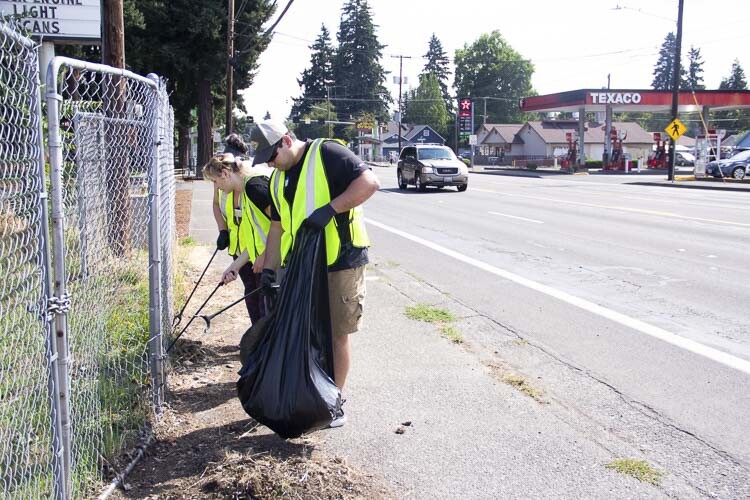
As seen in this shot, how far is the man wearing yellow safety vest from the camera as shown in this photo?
3.98m

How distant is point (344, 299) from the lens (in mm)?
4098

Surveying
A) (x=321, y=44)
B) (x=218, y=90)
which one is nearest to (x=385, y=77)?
(x=321, y=44)

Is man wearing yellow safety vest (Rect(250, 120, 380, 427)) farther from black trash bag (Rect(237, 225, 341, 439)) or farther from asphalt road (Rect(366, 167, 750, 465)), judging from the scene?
asphalt road (Rect(366, 167, 750, 465))

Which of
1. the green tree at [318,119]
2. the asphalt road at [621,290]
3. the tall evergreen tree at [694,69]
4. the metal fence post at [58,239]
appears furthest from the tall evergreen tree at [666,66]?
the metal fence post at [58,239]

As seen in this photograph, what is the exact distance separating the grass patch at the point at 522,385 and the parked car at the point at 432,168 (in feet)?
65.7

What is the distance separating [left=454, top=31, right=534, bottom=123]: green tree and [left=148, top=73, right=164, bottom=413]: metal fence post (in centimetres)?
10765

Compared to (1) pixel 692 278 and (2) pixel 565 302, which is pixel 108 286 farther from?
(1) pixel 692 278

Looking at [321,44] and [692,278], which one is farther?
[321,44]

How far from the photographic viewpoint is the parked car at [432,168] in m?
25.0

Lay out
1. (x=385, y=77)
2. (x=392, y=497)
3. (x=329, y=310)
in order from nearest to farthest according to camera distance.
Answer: (x=392, y=497)
(x=329, y=310)
(x=385, y=77)

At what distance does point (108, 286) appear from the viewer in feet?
14.9

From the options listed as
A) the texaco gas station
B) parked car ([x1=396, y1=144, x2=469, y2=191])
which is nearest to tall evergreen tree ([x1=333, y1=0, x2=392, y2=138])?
the texaco gas station

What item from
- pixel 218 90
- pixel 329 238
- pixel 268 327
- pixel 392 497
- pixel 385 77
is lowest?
pixel 392 497

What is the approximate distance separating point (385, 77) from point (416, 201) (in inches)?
3434
